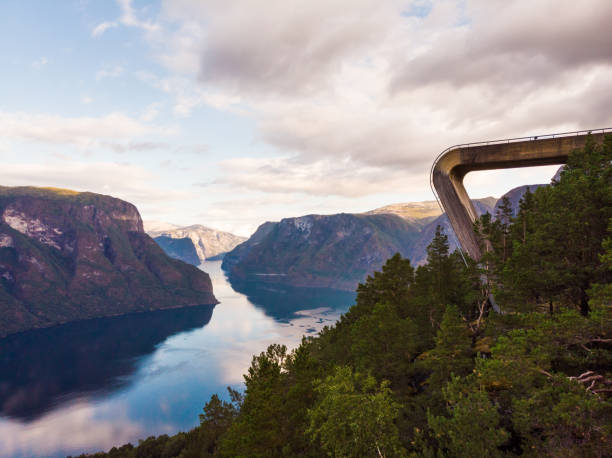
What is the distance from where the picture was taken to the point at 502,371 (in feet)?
46.9

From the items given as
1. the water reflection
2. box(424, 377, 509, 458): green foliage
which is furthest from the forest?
the water reflection

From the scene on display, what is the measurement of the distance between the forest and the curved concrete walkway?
8512 millimetres

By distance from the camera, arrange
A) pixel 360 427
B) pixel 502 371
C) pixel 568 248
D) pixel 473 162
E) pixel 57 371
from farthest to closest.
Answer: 1. pixel 57 371
2. pixel 473 162
3. pixel 568 248
4. pixel 360 427
5. pixel 502 371

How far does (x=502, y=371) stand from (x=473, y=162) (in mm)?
32800

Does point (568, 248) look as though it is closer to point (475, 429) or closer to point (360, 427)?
point (475, 429)

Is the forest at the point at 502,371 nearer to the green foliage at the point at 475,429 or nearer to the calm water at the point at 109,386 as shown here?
the green foliage at the point at 475,429

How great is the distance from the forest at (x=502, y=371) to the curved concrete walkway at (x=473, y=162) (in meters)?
8.51

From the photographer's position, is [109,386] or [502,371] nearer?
[502,371]

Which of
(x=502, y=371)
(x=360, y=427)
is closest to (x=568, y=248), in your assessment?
(x=502, y=371)

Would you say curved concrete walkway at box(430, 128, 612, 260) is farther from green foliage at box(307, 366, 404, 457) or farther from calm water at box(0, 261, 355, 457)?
calm water at box(0, 261, 355, 457)

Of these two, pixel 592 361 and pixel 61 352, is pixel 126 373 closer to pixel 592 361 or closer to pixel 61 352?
pixel 61 352

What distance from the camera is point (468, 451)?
14094mm

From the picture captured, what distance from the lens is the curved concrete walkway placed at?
35375 mm

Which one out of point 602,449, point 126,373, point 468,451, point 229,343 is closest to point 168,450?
point 468,451
